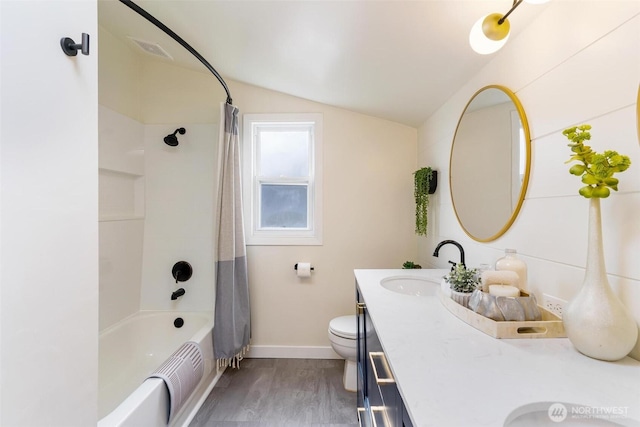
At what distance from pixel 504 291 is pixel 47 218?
1.36 metres

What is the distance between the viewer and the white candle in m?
0.82

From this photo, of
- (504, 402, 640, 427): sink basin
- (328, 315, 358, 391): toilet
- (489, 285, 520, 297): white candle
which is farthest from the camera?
(328, 315, 358, 391): toilet

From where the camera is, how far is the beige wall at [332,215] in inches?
87.0

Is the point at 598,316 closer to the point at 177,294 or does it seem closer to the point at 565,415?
the point at 565,415

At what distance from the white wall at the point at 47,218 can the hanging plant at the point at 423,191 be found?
183cm

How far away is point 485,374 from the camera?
0.57m

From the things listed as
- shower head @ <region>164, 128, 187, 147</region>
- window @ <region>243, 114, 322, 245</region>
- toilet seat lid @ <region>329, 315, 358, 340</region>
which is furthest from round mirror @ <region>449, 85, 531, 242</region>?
shower head @ <region>164, 128, 187, 147</region>

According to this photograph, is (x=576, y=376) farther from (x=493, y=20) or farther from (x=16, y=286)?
(x=16, y=286)

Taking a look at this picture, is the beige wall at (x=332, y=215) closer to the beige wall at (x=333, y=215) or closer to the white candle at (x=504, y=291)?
the beige wall at (x=333, y=215)

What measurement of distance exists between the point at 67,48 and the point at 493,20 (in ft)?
4.27

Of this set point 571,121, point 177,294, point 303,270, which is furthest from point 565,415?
point 177,294

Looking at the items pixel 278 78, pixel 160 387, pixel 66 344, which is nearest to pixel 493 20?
pixel 278 78

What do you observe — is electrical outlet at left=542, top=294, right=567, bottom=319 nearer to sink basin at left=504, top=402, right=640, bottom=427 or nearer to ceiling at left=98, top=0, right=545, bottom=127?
sink basin at left=504, top=402, right=640, bottom=427

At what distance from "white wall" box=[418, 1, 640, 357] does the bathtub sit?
1.78 metres
